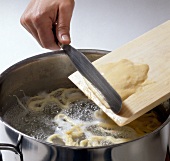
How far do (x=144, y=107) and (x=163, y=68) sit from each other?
0.11m

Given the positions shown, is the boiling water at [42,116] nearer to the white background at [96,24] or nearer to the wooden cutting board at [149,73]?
the wooden cutting board at [149,73]

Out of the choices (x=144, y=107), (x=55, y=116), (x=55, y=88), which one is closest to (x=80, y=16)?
(x=55, y=88)

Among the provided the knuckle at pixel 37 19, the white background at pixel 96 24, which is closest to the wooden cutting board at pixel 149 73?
the knuckle at pixel 37 19

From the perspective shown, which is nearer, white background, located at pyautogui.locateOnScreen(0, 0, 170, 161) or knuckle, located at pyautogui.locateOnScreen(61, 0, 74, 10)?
knuckle, located at pyautogui.locateOnScreen(61, 0, 74, 10)

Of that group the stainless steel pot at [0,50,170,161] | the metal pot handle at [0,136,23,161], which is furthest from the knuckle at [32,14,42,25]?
the metal pot handle at [0,136,23,161]

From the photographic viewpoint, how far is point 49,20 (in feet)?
2.89

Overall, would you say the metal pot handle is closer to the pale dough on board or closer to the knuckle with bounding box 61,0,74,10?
the pale dough on board

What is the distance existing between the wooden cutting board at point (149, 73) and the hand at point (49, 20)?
8cm

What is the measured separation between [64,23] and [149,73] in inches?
7.8

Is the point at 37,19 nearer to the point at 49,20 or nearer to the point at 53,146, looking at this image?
the point at 49,20

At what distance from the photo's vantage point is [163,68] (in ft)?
2.75

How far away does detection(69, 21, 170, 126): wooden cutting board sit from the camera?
0.77 m

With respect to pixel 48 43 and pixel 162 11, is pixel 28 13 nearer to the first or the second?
pixel 48 43

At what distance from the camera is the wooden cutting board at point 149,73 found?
77 cm
